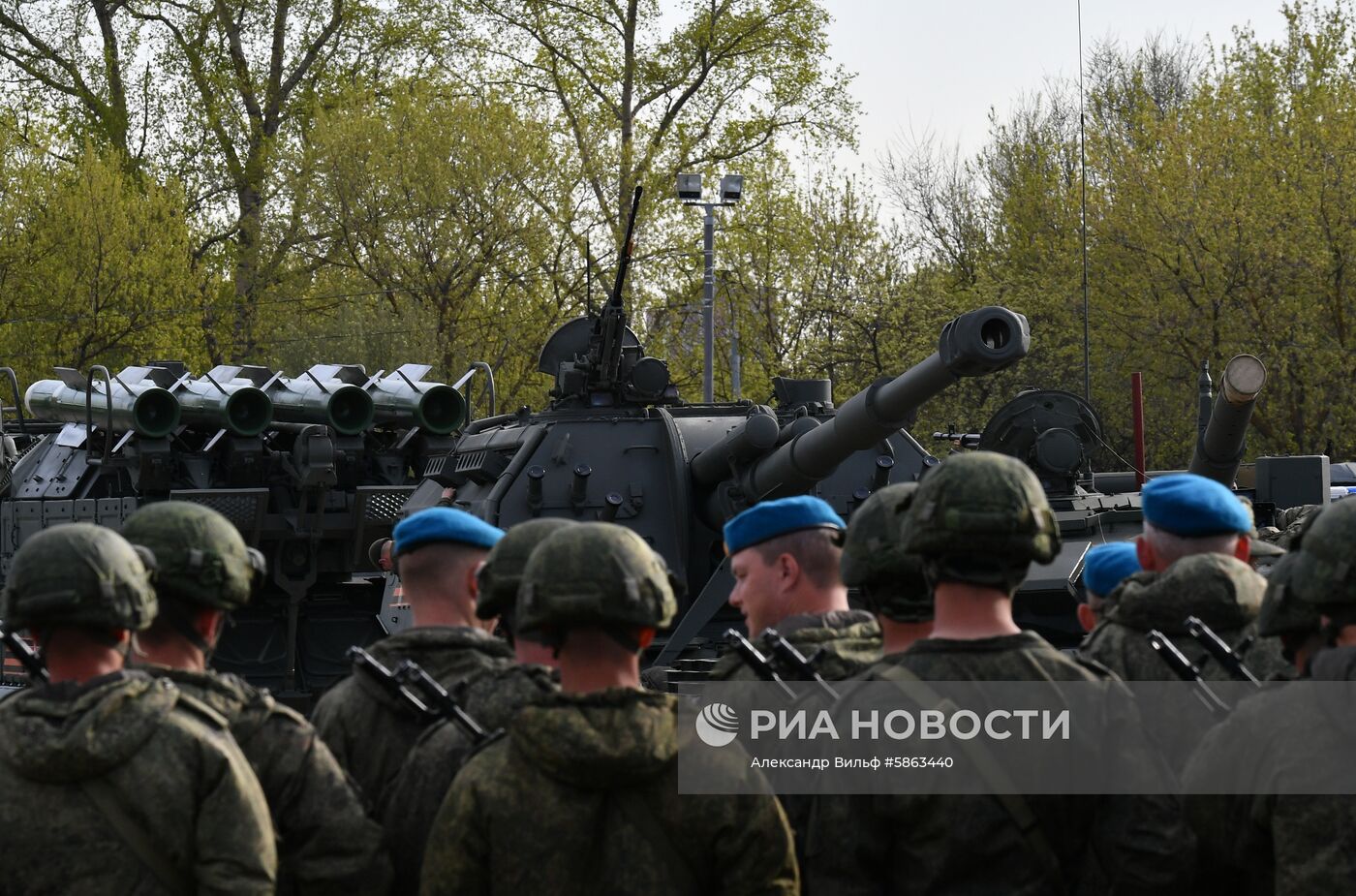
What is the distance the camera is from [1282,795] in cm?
342

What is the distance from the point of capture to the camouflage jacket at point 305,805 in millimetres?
3674

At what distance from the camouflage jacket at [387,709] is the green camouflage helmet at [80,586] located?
0.64m

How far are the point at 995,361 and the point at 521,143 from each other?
25.6m

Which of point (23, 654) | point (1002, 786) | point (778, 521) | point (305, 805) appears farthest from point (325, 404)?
point (1002, 786)

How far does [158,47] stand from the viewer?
36.2m

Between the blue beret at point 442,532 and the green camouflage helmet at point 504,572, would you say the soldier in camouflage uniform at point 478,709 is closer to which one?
the green camouflage helmet at point 504,572

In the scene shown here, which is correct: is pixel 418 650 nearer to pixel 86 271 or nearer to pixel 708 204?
pixel 708 204

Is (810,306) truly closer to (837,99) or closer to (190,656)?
(837,99)

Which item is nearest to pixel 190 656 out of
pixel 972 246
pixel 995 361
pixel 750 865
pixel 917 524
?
pixel 750 865

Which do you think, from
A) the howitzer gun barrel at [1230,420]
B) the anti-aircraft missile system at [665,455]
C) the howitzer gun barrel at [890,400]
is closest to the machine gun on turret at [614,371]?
the anti-aircraft missile system at [665,455]

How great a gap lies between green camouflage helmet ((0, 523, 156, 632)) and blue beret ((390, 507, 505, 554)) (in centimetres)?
90

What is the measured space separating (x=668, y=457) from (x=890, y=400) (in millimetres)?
2219

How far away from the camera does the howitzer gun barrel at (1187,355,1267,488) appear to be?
34.4 feet

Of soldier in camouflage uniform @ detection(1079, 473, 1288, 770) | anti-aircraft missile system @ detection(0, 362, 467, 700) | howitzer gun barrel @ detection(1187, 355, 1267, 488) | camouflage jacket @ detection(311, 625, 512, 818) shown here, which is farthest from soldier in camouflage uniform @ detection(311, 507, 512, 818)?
anti-aircraft missile system @ detection(0, 362, 467, 700)
